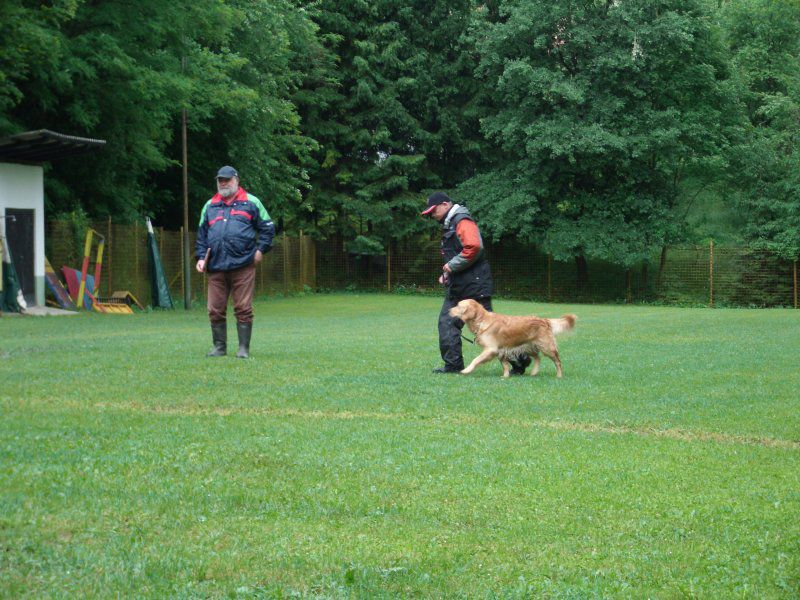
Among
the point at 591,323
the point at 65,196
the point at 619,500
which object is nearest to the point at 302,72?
the point at 65,196

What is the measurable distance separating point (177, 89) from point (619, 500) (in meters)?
24.4

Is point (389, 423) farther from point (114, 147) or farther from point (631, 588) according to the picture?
point (114, 147)

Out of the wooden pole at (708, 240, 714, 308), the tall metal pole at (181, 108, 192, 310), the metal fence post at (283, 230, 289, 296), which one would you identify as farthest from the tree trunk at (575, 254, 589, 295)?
the tall metal pole at (181, 108, 192, 310)

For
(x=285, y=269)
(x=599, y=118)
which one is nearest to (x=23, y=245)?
(x=285, y=269)

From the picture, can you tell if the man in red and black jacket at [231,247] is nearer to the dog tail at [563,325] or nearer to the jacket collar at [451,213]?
the jacket collar at [451,213]

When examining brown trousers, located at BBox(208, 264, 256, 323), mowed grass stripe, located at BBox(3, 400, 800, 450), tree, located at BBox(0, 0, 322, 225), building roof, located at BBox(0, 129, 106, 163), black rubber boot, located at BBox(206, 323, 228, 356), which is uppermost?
tree, located at BBox(0, 0, 322, 225)

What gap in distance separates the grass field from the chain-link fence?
2409 centimetres

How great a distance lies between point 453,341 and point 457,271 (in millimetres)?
796

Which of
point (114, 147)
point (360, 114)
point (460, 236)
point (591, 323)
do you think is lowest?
point (591, 323)

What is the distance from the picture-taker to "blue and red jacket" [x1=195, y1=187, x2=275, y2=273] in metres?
12.5

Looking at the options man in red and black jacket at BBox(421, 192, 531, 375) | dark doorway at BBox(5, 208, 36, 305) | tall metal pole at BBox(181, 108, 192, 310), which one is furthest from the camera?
tall metal pole at BBox(181, 108, 192, 310)

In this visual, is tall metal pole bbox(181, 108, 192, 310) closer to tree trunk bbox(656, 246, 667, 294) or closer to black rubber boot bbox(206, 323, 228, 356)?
black rubber boot bbox(206, 323, 228, 356)

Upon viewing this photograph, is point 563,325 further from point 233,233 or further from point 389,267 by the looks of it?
point 389,267

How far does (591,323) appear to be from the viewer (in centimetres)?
2312
